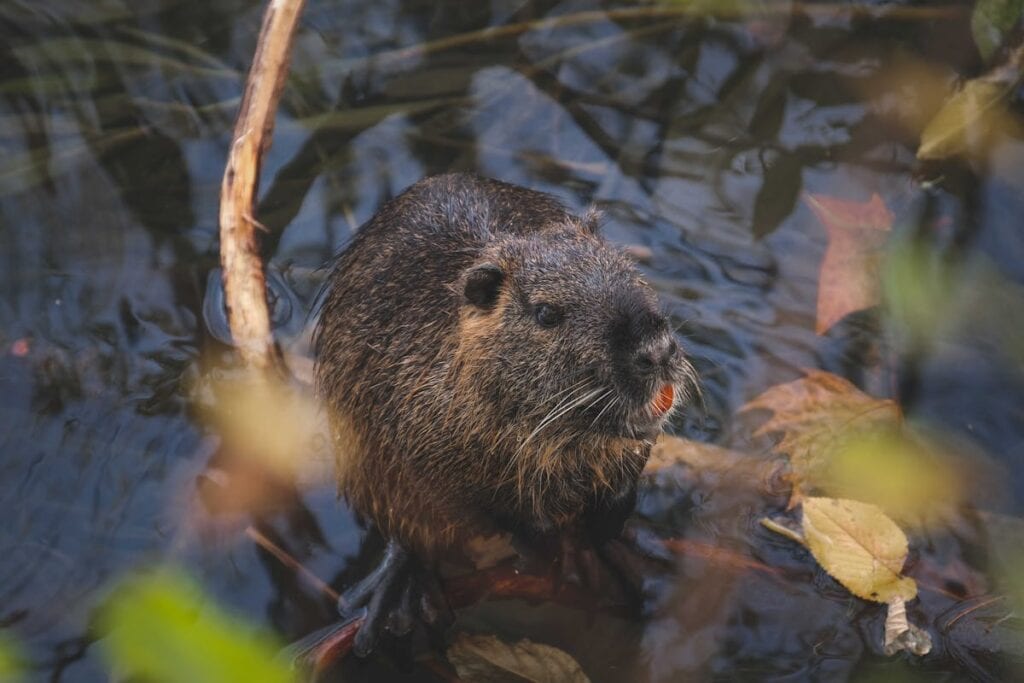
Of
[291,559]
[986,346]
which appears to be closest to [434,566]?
[291,559]

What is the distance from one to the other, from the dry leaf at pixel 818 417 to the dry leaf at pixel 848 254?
0.30 metres

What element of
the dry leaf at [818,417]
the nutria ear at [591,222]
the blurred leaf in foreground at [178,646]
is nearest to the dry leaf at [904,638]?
the dry leaf at [818,417]

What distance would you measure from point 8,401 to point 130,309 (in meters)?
0.57

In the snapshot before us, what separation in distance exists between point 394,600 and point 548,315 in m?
1.11

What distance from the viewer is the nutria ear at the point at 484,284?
2844mm

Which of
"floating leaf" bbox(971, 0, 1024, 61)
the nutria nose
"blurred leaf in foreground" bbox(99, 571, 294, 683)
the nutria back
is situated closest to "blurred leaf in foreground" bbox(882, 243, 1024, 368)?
"floating leaf" bbox(971, 0, 1024, 61)

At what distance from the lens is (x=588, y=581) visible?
11.3 feet

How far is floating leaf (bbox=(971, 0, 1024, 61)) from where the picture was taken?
4.43 metres

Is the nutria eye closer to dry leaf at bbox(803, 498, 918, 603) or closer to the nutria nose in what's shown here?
the nutria nose

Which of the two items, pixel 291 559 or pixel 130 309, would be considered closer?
pixel 291 559

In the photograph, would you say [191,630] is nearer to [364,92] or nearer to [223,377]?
[223,377]

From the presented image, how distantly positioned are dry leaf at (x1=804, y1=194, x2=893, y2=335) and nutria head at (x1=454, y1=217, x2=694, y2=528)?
1.37 meters

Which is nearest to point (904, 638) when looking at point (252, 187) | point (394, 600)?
point (394, 600)

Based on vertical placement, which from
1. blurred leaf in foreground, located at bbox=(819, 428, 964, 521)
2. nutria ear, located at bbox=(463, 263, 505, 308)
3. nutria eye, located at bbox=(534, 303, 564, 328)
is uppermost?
nutria ear, located at bbox=(463, 263, 505, 308)
